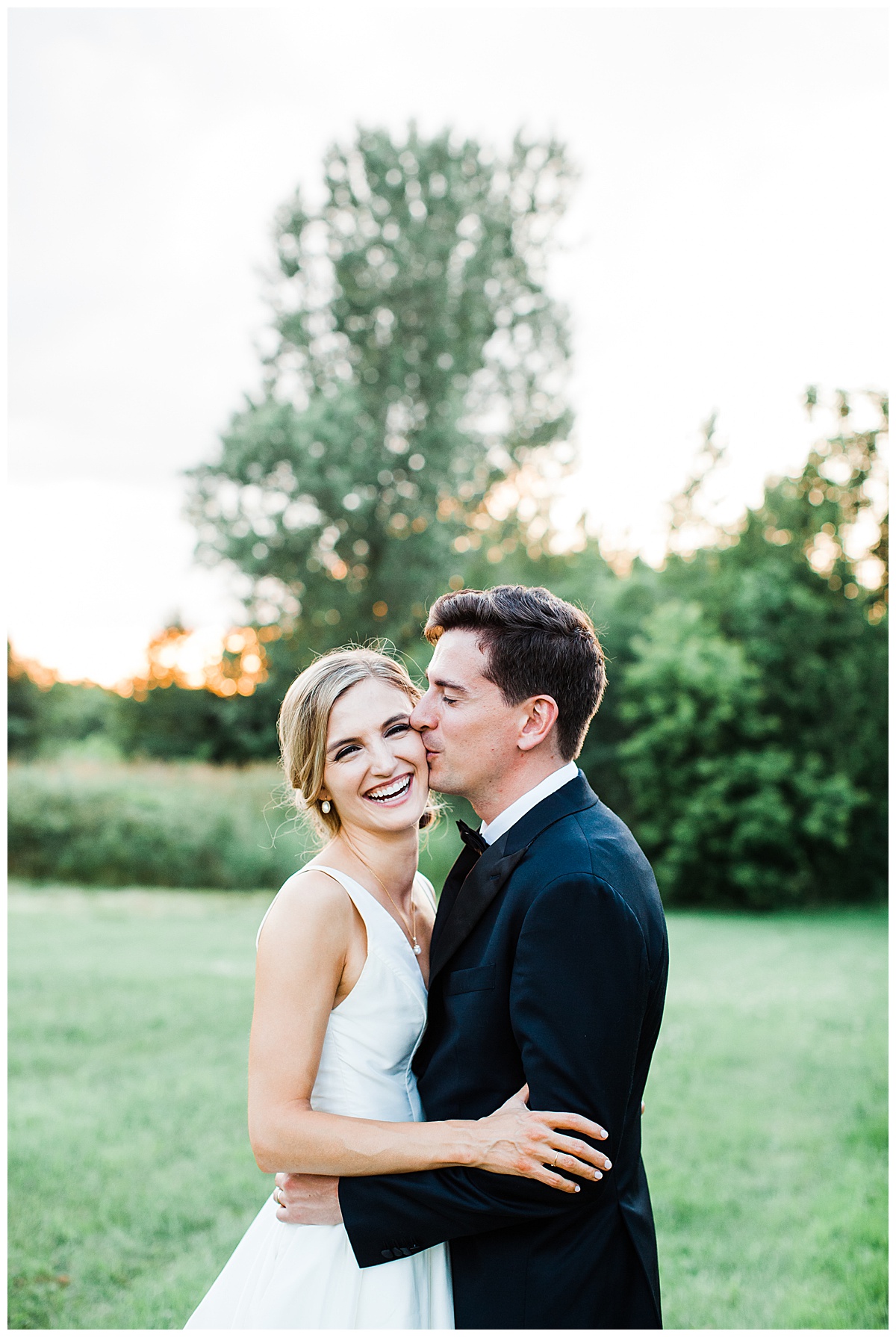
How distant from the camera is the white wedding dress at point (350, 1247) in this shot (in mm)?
2289

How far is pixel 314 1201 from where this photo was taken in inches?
89.7

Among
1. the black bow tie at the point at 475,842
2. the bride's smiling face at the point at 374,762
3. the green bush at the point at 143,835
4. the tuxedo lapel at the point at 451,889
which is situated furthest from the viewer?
the green bush at the point at 143,835

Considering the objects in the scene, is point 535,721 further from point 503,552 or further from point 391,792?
point 503,552

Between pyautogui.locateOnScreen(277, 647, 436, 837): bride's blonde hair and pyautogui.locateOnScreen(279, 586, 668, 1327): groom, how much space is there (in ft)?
0.90

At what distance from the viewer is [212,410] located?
Answer: 22.7 m

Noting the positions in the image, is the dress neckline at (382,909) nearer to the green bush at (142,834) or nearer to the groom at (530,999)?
the groom at (530,999)

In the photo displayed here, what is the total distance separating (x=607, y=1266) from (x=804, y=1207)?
178 inches

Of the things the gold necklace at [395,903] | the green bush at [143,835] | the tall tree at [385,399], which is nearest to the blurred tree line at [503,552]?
the tall tree at [385,399]

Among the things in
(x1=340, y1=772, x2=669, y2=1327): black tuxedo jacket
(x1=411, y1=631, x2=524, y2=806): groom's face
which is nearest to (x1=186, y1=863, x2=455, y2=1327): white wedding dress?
(x1=340, y1=772, x2=669, y2=1327): black tuxedo jacket

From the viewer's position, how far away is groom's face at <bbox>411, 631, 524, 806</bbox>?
246cm

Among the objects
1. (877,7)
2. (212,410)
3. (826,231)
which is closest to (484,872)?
(877,7)

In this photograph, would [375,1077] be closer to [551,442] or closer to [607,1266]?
A: [607,1266]

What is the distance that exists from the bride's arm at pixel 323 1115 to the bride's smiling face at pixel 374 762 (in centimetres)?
25

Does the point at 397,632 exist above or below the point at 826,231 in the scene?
below
